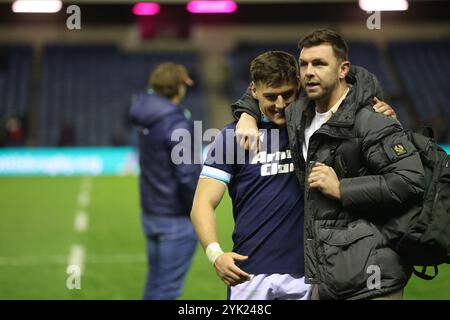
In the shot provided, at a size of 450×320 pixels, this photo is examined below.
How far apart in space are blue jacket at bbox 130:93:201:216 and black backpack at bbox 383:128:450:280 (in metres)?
3.31

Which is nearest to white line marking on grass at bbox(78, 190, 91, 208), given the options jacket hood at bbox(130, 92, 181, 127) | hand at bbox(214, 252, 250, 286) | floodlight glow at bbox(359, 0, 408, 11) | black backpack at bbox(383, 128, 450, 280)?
jacket hood at bbox(130, 92, 181, 127)

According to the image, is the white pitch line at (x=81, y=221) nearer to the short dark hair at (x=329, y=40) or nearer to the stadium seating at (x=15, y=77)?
the short dark hair at (x=329, y=40)

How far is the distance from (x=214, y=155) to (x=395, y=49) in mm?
32865

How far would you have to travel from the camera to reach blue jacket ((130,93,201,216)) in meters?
6.75

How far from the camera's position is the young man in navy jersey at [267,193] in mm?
4027

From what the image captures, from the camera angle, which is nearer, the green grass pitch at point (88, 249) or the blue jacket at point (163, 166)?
the blue jacket at point (163, 166)

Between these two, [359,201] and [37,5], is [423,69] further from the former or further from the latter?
[359,201]

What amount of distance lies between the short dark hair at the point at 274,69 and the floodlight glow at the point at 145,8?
23956mm

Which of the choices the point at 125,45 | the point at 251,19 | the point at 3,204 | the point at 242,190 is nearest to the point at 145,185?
the point at 242,190

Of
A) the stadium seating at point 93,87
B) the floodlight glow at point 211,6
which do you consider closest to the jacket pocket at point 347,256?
the floodlight glow at point 211,6

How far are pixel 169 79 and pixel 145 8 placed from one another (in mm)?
22322

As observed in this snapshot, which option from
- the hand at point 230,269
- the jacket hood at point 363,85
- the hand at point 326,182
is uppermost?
the jacket hood at point 363,85

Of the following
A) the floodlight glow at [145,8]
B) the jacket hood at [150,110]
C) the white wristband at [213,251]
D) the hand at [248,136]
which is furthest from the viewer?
the floodlight glow at [145,8]

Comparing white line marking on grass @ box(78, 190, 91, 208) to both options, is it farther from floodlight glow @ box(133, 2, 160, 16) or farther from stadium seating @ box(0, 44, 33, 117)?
stadium seating @ box(0, 44, 33, 117)
